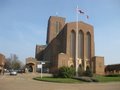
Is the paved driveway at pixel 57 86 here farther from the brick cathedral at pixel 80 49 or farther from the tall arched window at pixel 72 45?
the tall arched window at pixel 72 45

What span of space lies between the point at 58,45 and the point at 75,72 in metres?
47.5

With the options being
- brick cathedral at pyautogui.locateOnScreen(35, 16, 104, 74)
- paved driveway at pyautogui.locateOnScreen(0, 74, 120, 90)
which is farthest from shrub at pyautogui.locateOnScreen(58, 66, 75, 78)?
brick cathedral at pyautogui.locateOnScreen(35, 16, 104, 74)

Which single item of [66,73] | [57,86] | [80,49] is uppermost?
[80,49]

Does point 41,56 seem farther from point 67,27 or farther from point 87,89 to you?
point 87,89

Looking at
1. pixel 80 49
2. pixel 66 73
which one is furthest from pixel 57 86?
pixel 80 49

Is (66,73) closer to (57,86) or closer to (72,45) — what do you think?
(57,86)

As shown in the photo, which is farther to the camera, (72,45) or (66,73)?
(72,45)

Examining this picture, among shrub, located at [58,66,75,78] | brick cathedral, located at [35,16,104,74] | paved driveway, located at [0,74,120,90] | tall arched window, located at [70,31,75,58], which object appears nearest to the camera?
paved driveway, located at [0,74,120,90]

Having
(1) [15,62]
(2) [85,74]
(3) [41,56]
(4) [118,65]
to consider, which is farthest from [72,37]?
(3) [41,56]

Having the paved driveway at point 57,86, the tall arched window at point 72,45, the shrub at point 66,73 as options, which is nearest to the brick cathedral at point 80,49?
the tall arched window at point 72,45

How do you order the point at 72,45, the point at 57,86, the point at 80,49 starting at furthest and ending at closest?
the point at 80,49 → the point at 72,45 → the point at 57,86

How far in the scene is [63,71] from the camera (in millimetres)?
47156

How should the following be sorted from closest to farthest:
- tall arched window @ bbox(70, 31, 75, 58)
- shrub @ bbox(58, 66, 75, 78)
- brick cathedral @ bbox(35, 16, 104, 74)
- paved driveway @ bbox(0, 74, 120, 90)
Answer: paved driveway @ bbox(0, 74, 120, 90)
shrub @ bbox(58, 66, 75, 78)
brick cathedral @ bbox(35, 16, 104, 74)
tall arched window @ bbox(70, 31, 75, 58)

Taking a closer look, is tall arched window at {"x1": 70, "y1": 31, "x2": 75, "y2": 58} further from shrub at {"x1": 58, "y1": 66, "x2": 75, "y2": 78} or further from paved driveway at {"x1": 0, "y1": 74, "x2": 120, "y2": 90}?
paved driveway at {"x1": 0, "y1": 74, "x2": 120, "y2": 90}
